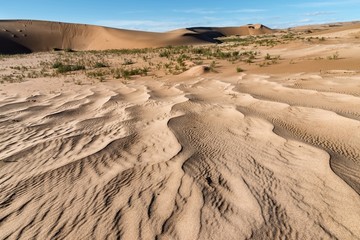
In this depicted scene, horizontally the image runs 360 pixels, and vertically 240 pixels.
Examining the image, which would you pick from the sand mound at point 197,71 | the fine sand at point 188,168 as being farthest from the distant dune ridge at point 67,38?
the fine sand at point 188,168

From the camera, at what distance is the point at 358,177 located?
2.00 m

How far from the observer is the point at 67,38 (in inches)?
1668

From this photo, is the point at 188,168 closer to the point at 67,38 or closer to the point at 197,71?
the point at 197,71

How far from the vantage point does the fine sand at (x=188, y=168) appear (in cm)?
169

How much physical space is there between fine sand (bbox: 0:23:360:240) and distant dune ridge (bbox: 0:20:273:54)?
32.6 meters

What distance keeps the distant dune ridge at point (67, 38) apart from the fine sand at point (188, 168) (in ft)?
107

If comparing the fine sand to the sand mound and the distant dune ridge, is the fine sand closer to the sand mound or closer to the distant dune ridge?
the sand mound

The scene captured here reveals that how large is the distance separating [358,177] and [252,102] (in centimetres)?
216

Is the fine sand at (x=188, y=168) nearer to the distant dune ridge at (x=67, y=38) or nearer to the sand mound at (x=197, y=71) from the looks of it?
the sand mound at (x=197, y=71)

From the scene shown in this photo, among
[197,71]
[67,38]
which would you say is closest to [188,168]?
[197,71]

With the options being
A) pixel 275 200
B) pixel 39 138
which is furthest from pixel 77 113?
pixel 275 200

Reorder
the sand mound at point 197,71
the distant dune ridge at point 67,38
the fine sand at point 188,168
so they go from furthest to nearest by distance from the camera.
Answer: the distant dune ridge at point 67,38, the sand mound at point 197,71, the fine sand at point 188,168

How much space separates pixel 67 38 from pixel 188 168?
145 feet

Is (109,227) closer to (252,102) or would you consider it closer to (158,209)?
(158,209)
